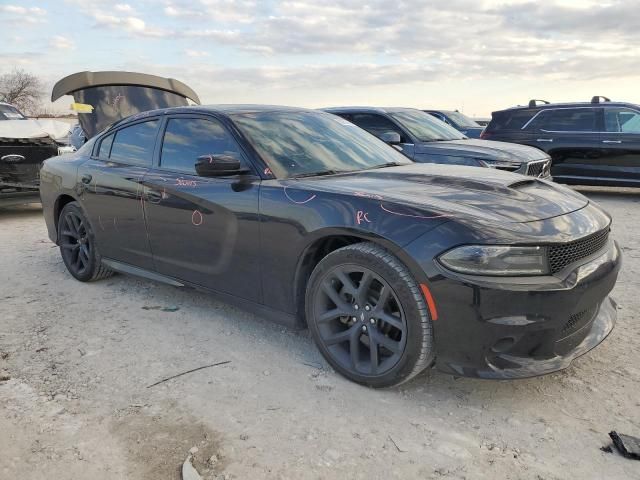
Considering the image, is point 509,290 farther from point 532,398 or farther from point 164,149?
point 164,149

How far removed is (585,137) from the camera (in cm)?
960

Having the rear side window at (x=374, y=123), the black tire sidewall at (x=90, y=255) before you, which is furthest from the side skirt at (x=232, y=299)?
the rear side window at (x=374, y=123)

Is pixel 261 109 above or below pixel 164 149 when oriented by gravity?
above

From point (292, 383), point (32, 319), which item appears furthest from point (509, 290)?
point (32, 319)

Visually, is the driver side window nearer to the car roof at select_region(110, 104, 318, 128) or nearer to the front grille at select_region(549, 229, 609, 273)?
the car roof at select_region(110, 104, 318, 128)

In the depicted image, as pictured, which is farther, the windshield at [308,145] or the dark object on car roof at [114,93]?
the dark object on car roof at [114,93]

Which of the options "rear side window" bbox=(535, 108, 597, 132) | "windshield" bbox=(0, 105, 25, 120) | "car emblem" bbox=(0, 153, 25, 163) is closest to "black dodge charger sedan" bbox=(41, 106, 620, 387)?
"car emblem" bbox=(0, 153, 25, 163)

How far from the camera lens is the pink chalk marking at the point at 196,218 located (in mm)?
3578

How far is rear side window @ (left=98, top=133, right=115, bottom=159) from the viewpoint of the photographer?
4.66 metres

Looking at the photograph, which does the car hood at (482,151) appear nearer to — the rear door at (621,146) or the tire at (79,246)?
the rear door at (621,146)

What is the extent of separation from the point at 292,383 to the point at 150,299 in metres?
1.94

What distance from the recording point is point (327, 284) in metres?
2.99

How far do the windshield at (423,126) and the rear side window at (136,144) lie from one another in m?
4.59

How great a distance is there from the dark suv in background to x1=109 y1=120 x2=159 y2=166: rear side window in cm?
788
